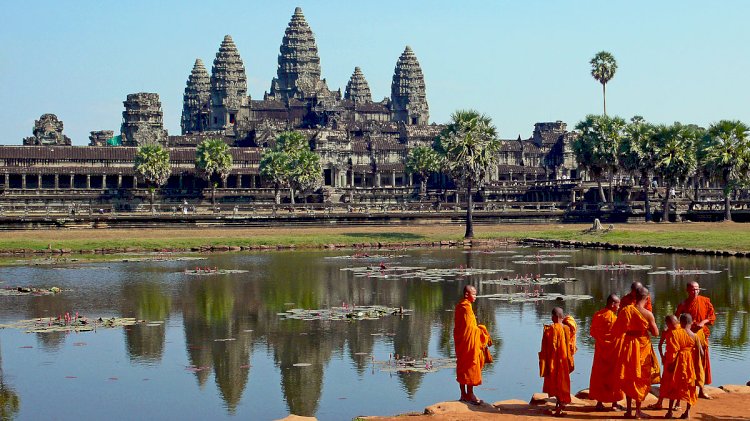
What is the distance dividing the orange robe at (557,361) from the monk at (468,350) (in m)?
1.26

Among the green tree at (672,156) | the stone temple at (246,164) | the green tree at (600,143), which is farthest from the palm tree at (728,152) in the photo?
the stone temple at (246,164)

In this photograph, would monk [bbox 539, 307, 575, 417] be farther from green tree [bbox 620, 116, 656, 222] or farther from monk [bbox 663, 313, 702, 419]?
green tree [bbox 620, 116, 656, 222]

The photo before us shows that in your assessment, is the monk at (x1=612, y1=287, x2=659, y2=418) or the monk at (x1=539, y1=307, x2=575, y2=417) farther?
the monk at (x1=539, y1=307, x2=575, y2=417)

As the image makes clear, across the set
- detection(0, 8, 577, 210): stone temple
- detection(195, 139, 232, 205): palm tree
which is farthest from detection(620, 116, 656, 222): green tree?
detection(195, 139, 232, 205): palm tree

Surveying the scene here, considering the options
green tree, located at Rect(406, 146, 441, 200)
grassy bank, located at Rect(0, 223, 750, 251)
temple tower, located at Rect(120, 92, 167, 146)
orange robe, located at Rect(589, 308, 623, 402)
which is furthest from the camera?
temple tower, located at Rect(120, 92, 167, 146)

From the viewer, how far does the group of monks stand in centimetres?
2170

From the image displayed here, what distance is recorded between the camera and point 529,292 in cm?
4559

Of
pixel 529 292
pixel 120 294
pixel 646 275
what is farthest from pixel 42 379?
pixel 646 275

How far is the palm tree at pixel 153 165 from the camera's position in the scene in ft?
458

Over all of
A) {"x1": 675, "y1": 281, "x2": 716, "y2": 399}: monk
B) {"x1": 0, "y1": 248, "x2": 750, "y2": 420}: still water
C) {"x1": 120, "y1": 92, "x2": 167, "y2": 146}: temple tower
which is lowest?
{"x1": 0, "y1": 248, "x2": 750, "y2": 420}: still water

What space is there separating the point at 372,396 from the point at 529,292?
2047 centimetres

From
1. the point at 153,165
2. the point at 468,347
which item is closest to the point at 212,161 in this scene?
the point at 153,165

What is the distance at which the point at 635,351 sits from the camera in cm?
2181

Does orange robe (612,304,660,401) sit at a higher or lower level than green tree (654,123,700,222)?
lower
